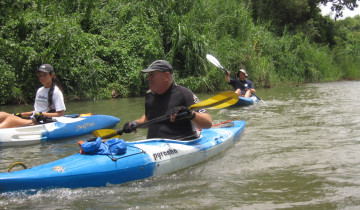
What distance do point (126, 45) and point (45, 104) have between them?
8.69 m

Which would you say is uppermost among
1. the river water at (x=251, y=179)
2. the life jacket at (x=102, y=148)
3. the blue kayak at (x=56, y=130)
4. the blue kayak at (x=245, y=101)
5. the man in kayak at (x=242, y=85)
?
the man in kayak at (x=242, y=85)

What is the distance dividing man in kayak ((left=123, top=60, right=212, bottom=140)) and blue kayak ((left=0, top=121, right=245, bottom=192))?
0.16 meters

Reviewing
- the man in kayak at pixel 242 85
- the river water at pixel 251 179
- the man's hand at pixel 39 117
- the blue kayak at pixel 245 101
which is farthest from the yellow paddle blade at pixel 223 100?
the man in kayak at pixel 242 85

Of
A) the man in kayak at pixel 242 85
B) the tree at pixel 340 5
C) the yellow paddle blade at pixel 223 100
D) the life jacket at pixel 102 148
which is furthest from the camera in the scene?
the tree at pixel 340 5

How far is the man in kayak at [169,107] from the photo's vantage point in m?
3.68

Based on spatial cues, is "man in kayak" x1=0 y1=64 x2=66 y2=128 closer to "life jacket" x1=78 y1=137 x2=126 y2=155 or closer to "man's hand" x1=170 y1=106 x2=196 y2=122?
"life jacket" x1=78 y1=137 x2=126 y2=155

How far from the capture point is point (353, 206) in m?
2.85

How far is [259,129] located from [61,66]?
790cm

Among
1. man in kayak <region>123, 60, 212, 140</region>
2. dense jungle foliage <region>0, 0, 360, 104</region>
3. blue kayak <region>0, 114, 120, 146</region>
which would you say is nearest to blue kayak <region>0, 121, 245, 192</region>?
man in kayak <region>123, 60, 212, 140</region>

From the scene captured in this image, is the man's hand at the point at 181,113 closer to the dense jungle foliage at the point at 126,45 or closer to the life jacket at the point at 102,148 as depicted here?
the life jacket at the point at 102,148

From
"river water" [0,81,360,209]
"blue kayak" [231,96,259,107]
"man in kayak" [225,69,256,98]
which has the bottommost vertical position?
"river water" [0,81,360,209]

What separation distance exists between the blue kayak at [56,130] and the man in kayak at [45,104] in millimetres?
165

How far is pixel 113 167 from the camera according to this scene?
341 centimetres

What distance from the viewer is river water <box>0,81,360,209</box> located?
9.87ft
